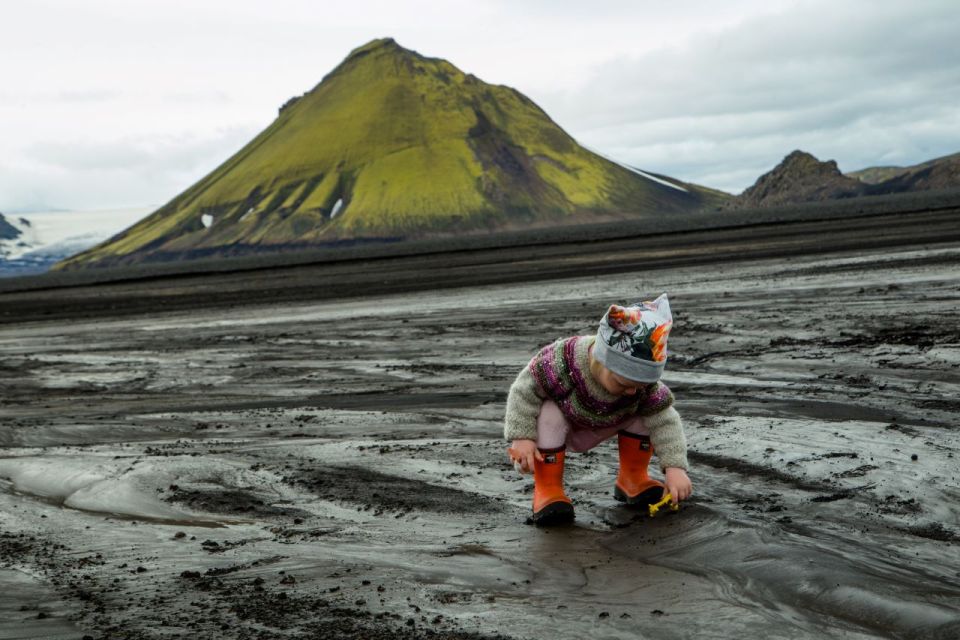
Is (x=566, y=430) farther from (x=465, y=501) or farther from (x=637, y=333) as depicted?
(x=637, y=333)

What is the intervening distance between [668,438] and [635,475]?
336mm

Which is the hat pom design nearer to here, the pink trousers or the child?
the child

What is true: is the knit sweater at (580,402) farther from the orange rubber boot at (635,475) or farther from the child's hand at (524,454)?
the orange rubber boot at (635,475)

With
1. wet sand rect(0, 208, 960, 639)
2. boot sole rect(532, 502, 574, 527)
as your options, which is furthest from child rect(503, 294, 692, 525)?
wet sand rect(0, 208, 960, 639)

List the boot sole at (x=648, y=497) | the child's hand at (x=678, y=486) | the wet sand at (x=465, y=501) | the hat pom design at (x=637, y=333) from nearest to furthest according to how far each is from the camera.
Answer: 1. the wet sand at (x=465, y=501)
2. the hat pom design at (x=637, y=333)
3. the child's hand at (x=678, y=486)
4. the boot sole at (x=648, y=497)

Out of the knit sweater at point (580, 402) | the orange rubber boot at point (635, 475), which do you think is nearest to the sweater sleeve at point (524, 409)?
the knit sweater at point (580, 402)

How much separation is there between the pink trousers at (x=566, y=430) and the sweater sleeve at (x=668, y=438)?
10 centimetres

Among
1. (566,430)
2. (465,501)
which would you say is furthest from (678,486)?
(465,501)

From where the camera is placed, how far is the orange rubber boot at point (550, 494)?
5898mm

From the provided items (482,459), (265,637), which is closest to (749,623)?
(265,637)

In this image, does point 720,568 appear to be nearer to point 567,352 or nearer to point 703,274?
point 567,352

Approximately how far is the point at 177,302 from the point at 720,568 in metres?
36.8

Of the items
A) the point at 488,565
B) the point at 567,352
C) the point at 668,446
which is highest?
the point at 567,352

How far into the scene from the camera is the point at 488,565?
5105 millimetres
